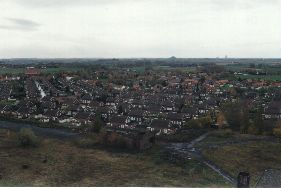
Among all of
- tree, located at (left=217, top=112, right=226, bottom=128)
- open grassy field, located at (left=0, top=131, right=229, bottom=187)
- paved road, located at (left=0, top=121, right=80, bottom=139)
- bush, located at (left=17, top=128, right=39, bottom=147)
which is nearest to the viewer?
open grassy field, located at (left=0, top=131, right=229, bottom=187)

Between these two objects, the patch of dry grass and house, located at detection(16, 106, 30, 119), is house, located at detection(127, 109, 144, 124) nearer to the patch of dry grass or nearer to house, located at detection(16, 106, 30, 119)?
house, located at detection(16, 106, 30, 119)

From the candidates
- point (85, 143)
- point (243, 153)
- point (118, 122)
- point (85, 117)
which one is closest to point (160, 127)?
point (118, 122)

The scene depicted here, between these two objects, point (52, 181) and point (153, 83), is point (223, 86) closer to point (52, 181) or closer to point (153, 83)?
point (153, 83)

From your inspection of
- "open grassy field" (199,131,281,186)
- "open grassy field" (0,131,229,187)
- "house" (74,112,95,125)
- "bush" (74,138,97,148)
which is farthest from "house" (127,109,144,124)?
"open grassy field" (0,131,229,187)

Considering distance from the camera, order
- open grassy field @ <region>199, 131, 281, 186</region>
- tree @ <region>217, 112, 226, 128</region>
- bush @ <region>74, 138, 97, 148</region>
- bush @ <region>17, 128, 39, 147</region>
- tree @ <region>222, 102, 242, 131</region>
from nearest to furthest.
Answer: open grassy field @ <region>199, 131, 281, 186</region>
bush @ <region>17, 128, 39, 147</region>
bush @ <region>74, 138, 97, 148</region>
tree @ <region>222, 102, 242, 131</region>
tree @ <region>217, 112, 226, 128</region>

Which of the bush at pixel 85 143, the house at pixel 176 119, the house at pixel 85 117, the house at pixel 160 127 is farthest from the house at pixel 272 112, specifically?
the bush at pixel 85 143

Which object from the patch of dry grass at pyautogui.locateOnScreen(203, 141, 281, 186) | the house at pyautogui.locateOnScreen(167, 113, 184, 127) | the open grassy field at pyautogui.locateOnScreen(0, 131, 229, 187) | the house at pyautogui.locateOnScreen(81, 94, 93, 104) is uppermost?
the house at pyautogui.locateOnScreen(81, 94, 93, 104)

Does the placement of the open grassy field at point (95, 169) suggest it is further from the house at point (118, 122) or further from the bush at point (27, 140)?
the house at point (118, 122)
